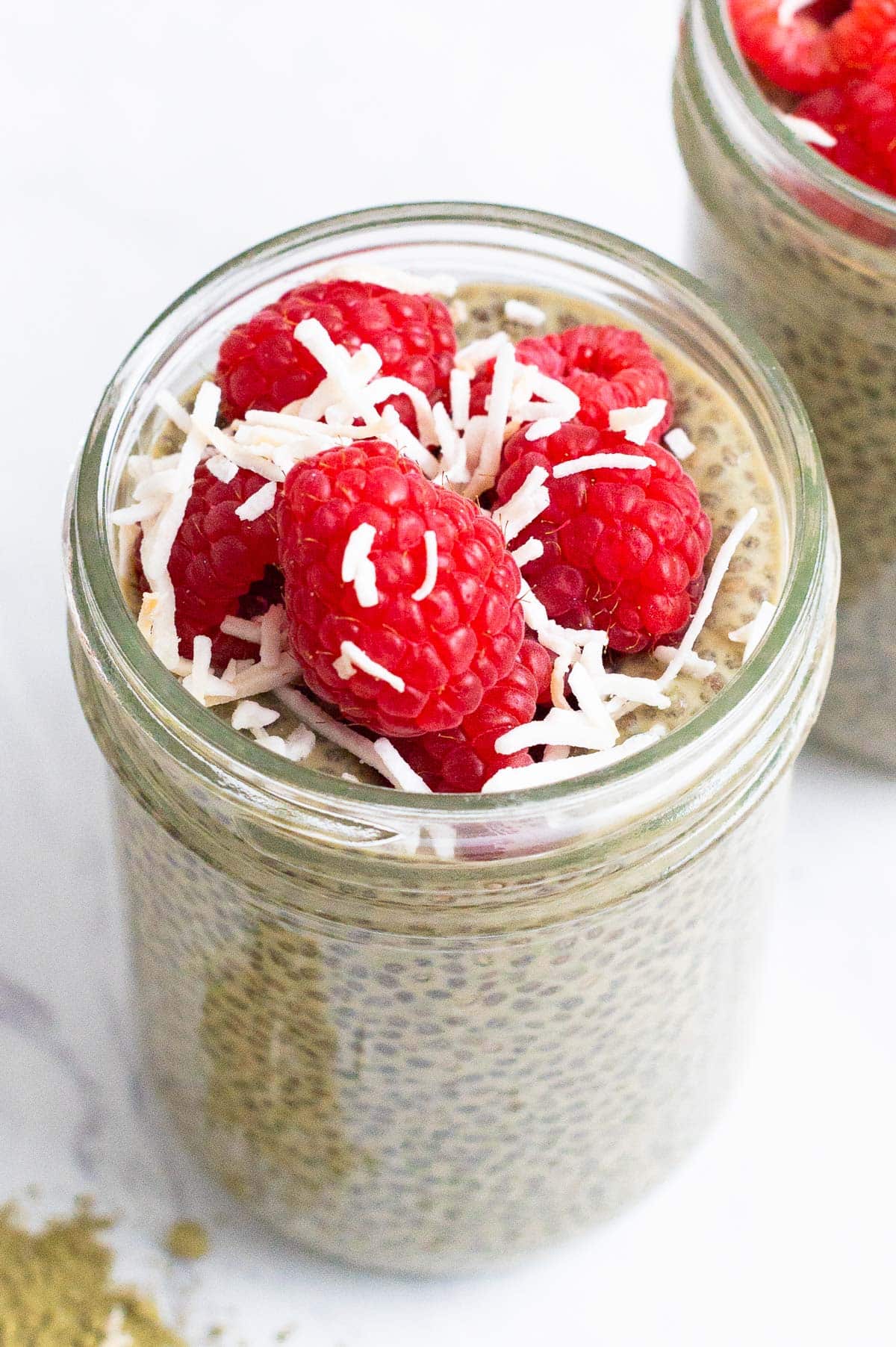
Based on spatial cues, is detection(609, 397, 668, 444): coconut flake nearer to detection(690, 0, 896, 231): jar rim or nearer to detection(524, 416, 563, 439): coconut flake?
detection(524, 416, 563, 439): coconut flake

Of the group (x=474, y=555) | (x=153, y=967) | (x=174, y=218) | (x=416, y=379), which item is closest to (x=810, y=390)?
(x=416, y=379)

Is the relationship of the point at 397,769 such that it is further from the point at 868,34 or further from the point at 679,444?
the point at 868,34

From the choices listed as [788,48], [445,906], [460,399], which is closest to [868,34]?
[788,48]

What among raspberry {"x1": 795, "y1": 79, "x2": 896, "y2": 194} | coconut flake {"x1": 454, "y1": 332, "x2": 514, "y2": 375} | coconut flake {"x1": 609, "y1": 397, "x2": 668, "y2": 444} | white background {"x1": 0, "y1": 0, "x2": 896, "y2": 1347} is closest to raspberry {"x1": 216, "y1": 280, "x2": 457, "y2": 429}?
coconut flake {"x1": 454, "y1": 332, "x2": 514, "y2": 375}

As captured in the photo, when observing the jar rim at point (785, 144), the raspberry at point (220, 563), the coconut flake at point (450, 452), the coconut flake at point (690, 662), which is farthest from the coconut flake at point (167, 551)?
the jar rim at point (785, 144)

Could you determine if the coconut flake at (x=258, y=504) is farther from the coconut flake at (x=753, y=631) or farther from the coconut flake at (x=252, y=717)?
the coconut flake at (x=753, y=631)
